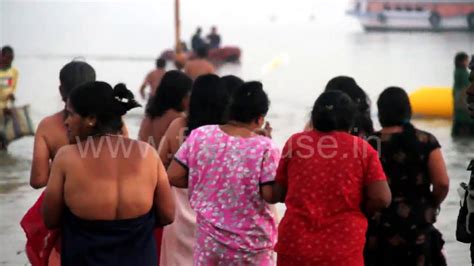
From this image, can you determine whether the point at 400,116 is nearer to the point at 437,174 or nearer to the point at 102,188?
the point at 437,174

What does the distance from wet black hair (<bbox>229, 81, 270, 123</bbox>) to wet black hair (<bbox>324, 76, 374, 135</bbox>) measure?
75cm

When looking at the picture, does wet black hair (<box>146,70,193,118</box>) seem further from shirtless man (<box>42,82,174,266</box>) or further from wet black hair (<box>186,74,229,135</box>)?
shirtless man (<box>42,82,174,266</box>)

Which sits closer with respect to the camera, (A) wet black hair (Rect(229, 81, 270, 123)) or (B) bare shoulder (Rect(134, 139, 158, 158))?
(B) bare shoulder (Rect(134, 139, 158, 158))

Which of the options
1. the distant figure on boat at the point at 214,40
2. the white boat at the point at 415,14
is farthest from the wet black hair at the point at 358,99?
the white boat at the point at 415,14

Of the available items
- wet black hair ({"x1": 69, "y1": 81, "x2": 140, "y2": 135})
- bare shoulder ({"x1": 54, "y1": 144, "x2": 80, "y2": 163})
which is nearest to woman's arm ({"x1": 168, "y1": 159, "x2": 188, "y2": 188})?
wet black hair ({"x1": 69, "y1": 81, "x2": 140, "y2": 135})

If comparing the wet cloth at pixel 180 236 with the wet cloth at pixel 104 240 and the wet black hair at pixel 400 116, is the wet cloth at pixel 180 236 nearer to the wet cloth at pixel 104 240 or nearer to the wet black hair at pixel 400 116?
the wet black hair at pixel 400 116

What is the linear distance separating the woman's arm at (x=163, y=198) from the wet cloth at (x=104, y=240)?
7cm

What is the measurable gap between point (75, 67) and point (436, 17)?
3454 inches

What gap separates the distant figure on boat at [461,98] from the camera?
52.2 feet

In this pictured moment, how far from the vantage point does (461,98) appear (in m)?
16.1

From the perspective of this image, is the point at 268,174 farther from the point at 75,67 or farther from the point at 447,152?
the point at 447,152

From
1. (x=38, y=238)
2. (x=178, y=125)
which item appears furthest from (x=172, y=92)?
(x=38, y=238)

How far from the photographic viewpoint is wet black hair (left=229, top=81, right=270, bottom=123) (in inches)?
213

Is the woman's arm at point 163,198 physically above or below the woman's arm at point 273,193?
above
